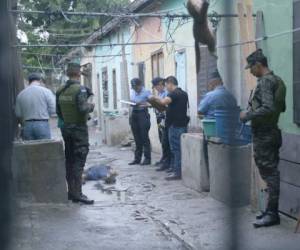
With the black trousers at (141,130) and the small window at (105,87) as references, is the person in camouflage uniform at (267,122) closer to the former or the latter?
the black trousers at (141,130)

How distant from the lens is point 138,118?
9.59m

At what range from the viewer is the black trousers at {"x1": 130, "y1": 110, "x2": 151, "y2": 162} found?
951 centimetres

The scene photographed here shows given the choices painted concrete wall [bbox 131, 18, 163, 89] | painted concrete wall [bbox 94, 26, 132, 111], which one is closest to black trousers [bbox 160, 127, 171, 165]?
painted concrete wall [bbox 131, 18, 163, 89]

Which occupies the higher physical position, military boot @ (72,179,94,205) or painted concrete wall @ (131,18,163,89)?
painted concrete wall @ (131,18,163,89)

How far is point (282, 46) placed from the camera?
5.10 m

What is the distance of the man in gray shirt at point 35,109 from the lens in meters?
6.56

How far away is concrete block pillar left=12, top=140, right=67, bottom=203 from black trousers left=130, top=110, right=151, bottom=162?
140 inches

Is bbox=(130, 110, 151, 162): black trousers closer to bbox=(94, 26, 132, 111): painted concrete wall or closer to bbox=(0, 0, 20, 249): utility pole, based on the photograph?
bbox=(94, 26, 132, 111): painted concrete wall

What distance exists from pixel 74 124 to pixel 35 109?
0.67 m

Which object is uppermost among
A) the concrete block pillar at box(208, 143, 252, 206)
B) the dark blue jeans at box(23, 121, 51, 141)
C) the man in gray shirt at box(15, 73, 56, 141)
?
the man in gray shirt at box(15, 73, 56, 141)

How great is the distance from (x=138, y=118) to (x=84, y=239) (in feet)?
16.5

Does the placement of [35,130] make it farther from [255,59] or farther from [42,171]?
[255,59]

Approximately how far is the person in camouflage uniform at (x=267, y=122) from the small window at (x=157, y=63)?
6695 millimetres

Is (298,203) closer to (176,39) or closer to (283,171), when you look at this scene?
(283,171)
